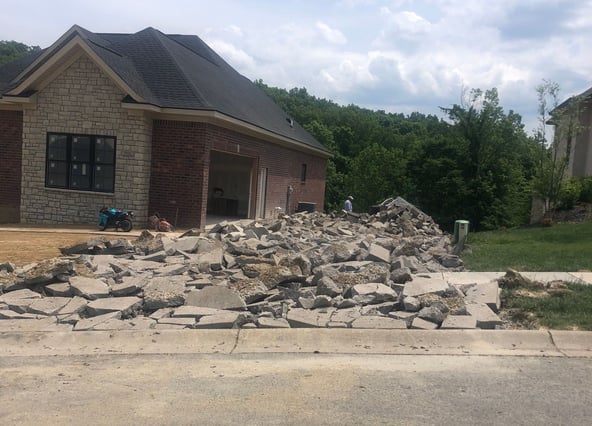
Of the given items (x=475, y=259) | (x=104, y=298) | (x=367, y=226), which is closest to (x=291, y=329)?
(x=104, y=298)

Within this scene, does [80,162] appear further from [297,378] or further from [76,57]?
[297,378]

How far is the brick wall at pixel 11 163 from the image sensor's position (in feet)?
61.7

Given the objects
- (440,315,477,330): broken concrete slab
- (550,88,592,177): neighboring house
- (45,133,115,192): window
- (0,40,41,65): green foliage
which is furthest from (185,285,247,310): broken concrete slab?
(0,40,41,65): green foliage

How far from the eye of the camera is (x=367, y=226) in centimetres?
2002

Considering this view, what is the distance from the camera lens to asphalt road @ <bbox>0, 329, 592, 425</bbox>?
179 inches

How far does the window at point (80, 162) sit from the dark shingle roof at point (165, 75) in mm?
1988

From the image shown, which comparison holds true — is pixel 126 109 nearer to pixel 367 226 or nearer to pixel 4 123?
pixel 4 123

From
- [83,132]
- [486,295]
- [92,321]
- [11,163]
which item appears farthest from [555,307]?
[11,163]

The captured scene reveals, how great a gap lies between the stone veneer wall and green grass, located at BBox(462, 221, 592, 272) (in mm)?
9922

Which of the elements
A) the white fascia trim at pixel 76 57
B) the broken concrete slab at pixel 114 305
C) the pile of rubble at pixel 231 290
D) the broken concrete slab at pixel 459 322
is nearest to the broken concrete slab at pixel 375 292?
the pile of rubble at pixel 231 290

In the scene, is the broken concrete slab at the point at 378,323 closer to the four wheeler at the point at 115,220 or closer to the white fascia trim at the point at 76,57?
the four wheeler at the point at 115,220

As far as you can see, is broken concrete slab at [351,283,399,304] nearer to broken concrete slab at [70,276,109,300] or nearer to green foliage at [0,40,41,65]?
broken concrete slab at [70,276,109,300]

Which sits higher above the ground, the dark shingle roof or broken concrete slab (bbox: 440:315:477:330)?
the dark shingle roof

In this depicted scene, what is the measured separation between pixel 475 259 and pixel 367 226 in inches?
292
